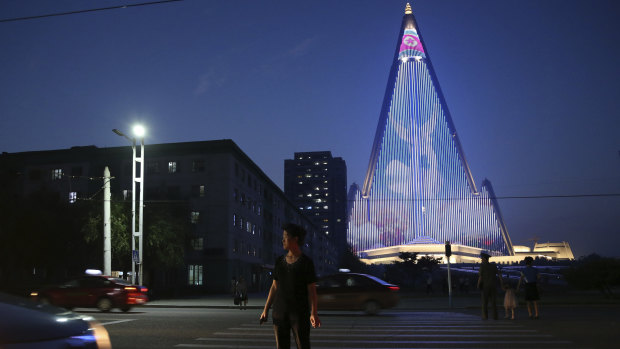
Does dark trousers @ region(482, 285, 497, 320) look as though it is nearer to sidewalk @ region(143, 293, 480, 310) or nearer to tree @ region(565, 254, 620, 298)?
sidewalk @ region(143, 293, 480, 310)

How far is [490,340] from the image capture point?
36.2ft

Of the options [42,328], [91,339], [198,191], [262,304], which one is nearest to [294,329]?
[91,339]

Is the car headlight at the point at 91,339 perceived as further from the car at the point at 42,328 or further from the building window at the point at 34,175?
the building window at the point at 34,175

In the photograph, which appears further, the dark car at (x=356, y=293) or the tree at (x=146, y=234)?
the tree at (x=146, y=234)

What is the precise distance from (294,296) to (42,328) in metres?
2.39

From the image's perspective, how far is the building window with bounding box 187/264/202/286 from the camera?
188 feet

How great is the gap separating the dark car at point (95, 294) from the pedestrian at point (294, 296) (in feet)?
52.9

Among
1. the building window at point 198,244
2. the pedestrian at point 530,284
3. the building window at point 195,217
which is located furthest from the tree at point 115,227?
the pedestrian at point 530,284

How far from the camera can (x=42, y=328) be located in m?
4.57

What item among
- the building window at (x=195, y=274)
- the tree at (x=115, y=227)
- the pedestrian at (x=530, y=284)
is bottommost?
the building window at (x=195, y=274)

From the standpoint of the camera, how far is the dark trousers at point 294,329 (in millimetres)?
5789

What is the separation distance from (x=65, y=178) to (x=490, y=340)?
202ft

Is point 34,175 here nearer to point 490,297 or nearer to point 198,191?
point 198,191

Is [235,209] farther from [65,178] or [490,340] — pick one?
[490,340]
